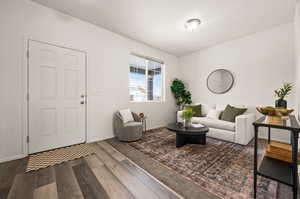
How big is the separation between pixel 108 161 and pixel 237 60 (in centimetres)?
410

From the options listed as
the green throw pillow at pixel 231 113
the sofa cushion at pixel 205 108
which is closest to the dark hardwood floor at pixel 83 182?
the green throw pillow at pixel 231 113

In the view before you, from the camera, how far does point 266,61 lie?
3.06 meters

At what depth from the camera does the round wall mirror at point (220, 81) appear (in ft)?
12.0

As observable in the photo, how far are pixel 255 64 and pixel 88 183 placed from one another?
4.35m

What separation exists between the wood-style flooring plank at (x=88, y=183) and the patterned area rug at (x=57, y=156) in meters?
0.41

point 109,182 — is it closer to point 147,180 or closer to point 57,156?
point 147,180

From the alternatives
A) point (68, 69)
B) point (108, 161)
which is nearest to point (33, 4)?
point (68, 69)

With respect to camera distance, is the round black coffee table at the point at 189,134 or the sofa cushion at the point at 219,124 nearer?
the round black coffee table at the point at 189,134

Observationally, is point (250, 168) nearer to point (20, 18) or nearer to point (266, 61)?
point (266, 61)

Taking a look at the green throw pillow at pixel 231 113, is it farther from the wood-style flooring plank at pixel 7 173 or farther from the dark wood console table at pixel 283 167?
the wood-style flooring plank at pixel 7 173

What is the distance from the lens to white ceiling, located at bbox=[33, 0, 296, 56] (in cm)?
219

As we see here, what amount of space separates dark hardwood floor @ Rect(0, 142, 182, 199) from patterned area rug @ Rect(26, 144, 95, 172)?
106mm

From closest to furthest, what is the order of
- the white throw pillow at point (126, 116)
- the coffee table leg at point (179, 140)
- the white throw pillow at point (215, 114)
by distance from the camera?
the coffee table leg at point (179, 140) → the white throw pillow at point (126, 116) → the white throw pillow at point (215, 114)

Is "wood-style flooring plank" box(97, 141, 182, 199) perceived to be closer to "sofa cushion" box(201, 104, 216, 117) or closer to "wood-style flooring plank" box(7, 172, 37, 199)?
"wood-style flooring plank" box(7, 172, 37, 199)
